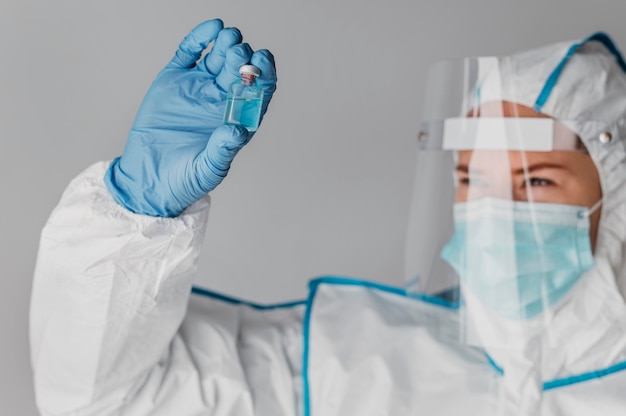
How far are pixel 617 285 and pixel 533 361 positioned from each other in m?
0.25

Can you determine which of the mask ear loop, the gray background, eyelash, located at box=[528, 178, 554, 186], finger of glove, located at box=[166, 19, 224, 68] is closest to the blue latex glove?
finger of glove, located at box=[166, 19, 224, 68]

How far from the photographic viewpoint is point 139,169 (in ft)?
4.40

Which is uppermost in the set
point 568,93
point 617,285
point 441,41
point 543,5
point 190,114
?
point 543,5

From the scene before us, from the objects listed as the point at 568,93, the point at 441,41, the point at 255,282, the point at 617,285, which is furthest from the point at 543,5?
the point at 255,282

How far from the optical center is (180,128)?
1342mm

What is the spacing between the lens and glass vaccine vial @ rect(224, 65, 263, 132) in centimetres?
120

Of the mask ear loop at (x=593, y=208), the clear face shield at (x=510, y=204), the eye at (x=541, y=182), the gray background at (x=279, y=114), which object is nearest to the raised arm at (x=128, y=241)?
the gray background at (x=279, y=114)

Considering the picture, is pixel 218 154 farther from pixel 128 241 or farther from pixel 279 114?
pixel 279 114

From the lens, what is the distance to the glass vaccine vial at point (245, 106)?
1198 millimetres

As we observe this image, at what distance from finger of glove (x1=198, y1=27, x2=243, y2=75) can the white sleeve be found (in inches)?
9.2

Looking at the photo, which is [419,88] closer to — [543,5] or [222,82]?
[543,5]

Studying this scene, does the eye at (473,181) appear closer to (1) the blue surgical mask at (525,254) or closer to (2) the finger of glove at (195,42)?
(1) the blue surgical mask at (525,254)

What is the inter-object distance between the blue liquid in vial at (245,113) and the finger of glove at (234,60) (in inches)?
2.9

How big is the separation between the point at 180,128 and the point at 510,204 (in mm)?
698
